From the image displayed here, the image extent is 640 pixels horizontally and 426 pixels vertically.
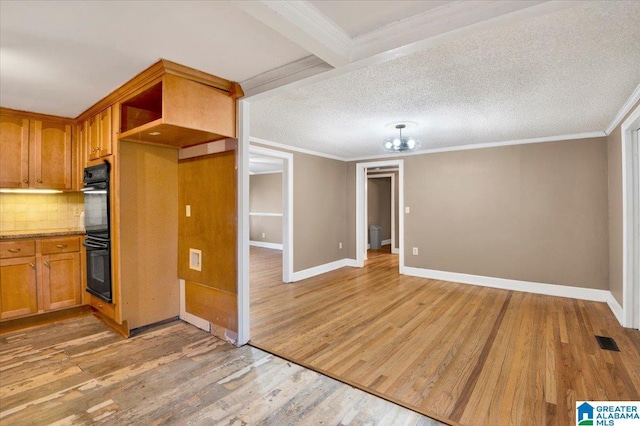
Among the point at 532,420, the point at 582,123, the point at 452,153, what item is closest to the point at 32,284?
the point at 532,420

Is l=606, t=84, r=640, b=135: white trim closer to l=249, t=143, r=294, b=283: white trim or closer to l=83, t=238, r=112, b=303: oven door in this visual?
l=249, t=143, r=294, b=283: white trim

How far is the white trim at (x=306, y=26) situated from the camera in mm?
1477

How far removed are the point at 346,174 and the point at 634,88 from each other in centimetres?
444

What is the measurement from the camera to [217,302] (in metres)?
2.96

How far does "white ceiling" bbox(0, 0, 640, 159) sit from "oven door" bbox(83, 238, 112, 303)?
1480 mm

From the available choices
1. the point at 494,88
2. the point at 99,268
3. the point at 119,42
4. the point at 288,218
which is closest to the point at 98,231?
the point at 99,268

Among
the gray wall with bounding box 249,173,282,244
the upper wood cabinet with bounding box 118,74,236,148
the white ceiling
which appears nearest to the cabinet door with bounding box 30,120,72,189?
the white ceiling

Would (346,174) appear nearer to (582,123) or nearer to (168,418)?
(582,123)

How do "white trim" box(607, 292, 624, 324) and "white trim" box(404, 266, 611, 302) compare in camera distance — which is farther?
"white trim" box(404, 266, 611, 302)

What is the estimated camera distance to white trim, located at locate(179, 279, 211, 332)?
3088 millimetres

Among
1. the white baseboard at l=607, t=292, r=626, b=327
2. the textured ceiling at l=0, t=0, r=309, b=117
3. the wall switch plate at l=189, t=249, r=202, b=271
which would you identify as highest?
the textured ceiling at l=0, t=0, r=309, b=117

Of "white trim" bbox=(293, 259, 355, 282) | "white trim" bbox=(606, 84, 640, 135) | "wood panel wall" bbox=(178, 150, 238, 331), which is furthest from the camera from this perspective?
"white trim" bbox=(293, 259, 355, 282)

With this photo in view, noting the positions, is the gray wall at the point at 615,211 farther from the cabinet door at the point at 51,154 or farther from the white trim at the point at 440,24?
the cabinet door at the point at 51,154

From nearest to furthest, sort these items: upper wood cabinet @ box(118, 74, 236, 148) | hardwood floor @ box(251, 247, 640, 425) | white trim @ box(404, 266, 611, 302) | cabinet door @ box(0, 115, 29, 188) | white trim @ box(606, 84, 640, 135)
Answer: hardwood floor @ box(251, 247, 640, 425), upper wood cabinet @ box(118, 74, 236, 148), white trim @ box(606, 84, 640, 135), cabinet door @ box(0, 115, 29, 188), white trim @ box(404, 266, 611, 302)
